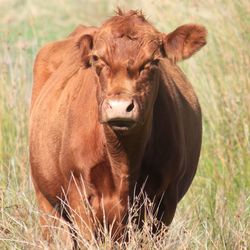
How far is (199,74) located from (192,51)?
3088 mm

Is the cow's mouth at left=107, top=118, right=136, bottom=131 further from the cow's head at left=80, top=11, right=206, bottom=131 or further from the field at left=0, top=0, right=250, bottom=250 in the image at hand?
the field at left=0, top=0, right=250, bottom=250

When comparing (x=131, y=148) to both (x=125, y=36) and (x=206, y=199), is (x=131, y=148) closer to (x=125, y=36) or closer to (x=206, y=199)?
(x=125, y=36)

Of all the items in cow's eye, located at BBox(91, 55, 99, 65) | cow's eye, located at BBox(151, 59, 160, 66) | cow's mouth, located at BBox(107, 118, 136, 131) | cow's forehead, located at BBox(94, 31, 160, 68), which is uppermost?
cow's forehead, located at BBox(94, 31, 160, 68)

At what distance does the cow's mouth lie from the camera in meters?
7.44

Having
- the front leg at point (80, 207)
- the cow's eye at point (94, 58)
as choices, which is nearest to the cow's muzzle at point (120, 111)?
the cow's eye at point (94, 58)

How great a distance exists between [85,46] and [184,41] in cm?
68

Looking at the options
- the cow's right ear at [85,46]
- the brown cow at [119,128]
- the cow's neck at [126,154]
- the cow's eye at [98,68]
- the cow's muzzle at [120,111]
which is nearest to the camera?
the cow's muzzle at [120,111]

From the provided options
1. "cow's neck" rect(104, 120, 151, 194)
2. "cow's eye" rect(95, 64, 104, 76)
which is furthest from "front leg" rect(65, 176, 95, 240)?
"cow's eye" rect(95, 64, 104, 76)

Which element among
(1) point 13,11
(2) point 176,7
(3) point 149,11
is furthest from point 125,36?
(1) point 13,11

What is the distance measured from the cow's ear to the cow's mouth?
81cm

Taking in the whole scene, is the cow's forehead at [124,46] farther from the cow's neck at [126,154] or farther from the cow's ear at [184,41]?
the cow's neck at [126,154]

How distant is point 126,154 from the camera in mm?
8172

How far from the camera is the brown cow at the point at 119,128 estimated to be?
765 cm

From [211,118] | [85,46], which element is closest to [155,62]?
[85,46]
